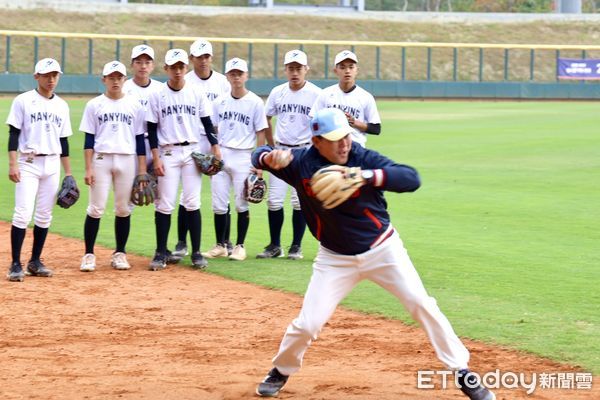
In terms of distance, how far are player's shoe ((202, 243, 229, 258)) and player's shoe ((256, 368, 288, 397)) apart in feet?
16.4

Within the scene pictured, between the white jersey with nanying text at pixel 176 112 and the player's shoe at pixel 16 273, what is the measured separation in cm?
181

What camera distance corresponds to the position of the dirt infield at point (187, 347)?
598 cm

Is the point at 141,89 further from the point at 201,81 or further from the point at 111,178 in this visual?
the point at 111,178

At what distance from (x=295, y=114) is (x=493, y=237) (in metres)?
3.18

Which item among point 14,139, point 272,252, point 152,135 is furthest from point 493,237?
point 14,139

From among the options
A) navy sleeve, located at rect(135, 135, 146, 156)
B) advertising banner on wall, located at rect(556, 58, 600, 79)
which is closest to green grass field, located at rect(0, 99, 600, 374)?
navy sleeve, located at rect(135, 135, 146, 156)

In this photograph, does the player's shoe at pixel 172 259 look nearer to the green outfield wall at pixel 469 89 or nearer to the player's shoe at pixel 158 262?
the player's shoe at pixel 158 262

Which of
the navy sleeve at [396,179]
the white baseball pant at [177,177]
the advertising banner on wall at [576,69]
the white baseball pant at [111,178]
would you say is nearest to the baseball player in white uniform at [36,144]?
the white baseball pant at [111,178]

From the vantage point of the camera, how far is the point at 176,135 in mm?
10039

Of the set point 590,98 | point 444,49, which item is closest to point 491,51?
point 444,49

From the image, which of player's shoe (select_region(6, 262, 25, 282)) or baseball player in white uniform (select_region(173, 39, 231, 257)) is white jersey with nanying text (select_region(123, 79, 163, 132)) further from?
player's shoe (select_region(6, 262, 25, 282))

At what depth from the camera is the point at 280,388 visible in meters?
5.88

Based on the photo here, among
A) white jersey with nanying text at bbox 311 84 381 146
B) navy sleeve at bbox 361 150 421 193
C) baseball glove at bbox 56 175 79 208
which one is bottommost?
baseball glove at bbox 56 175 79 208

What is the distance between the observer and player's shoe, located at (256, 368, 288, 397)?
19.1ft
